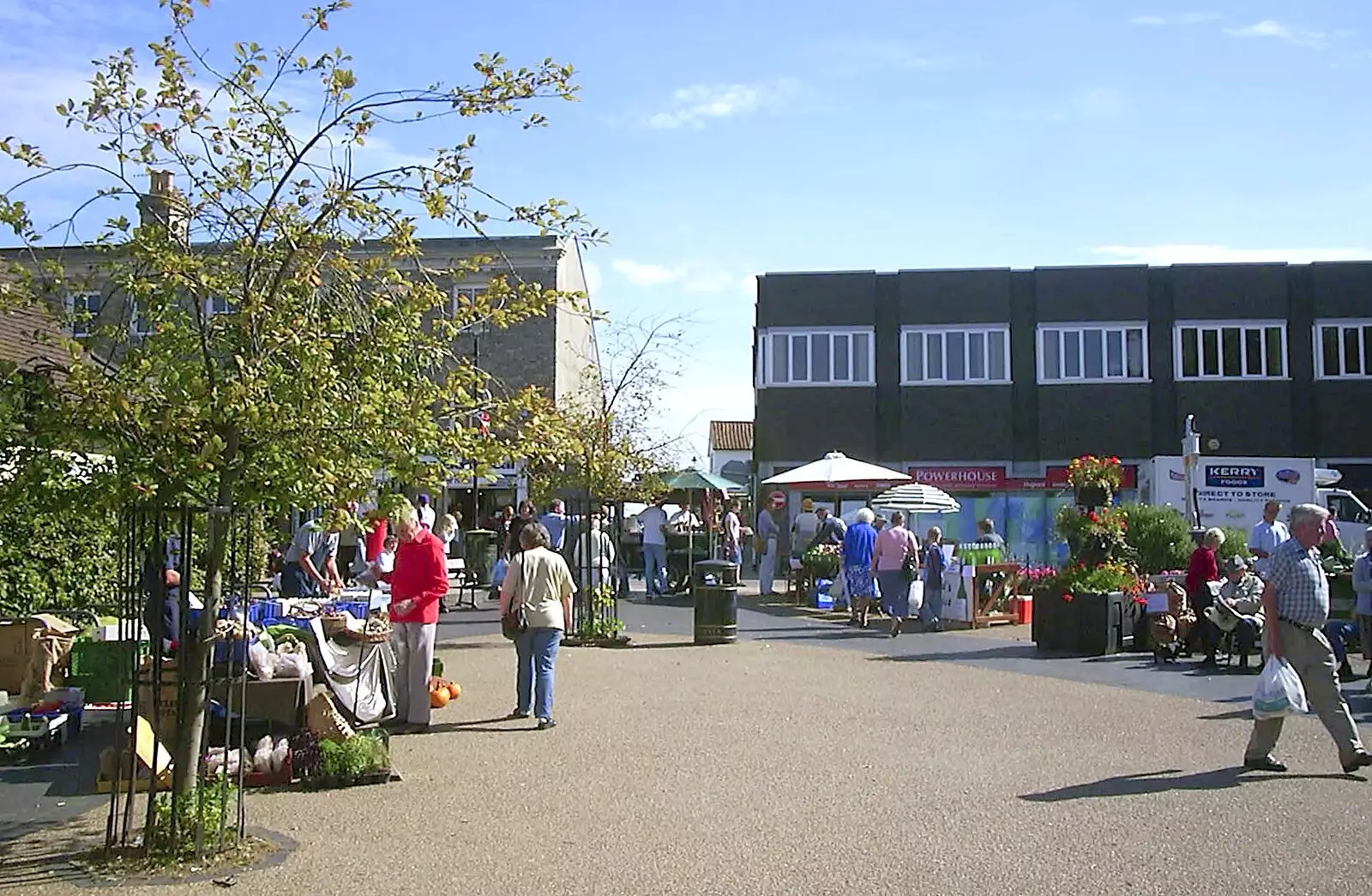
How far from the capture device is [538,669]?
11.2m

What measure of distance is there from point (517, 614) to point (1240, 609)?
783 cm

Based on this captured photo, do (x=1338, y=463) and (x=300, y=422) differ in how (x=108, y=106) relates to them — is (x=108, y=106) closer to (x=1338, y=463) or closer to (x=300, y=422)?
(x=300, y=422)

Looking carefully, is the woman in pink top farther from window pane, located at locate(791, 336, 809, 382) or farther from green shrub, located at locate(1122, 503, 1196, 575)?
window pane, located at locate(791, 336, 809, 382)

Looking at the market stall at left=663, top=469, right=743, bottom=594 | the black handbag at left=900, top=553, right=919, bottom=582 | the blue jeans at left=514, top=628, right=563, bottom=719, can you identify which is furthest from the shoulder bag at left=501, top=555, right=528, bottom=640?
the market stall at left=663, top=469, right=743, bottom=594

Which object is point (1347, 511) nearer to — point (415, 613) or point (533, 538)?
point (533, 538)

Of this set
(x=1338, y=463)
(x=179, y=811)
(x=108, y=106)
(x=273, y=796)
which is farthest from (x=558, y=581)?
(x=1338, y=463)

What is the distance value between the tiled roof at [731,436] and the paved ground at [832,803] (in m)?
63.1

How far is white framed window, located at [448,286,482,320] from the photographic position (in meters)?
7.91

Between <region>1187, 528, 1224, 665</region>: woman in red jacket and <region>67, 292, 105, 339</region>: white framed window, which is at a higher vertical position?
<region>67, 292, 105, 339</region>: white framed window

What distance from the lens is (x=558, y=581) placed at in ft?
38.0

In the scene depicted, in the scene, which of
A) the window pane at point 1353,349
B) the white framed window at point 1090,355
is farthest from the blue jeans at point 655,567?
the window pane at point 1353,349

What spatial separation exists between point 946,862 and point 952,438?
32470 mm

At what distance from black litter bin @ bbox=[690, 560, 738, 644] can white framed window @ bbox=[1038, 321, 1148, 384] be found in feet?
75.9

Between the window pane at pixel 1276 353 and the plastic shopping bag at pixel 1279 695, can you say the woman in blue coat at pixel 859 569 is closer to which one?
the plastic shopping bag at pixel 1279 695
